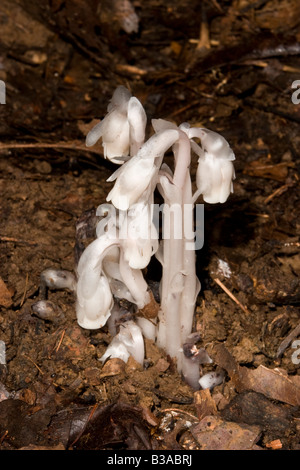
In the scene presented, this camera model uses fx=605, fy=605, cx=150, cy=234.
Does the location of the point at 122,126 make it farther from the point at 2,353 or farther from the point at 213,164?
the point at 2,353

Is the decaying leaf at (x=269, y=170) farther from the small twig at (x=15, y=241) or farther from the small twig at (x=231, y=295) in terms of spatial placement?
the small twig at (x=15, y=241)

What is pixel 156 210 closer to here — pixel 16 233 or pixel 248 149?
pixel 16 233

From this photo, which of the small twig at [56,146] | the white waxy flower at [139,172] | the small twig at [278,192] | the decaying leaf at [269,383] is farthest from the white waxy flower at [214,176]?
the small twig at [56,146]

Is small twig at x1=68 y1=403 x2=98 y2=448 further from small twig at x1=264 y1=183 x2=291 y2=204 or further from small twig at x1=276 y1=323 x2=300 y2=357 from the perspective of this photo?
small twig at x1=264 y1=183 x2=291 y2=204

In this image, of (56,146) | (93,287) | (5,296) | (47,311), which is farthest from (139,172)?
(56,146)

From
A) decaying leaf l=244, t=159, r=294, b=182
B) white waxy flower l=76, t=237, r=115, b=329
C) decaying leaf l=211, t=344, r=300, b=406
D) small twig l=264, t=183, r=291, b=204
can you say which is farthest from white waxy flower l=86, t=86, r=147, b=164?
decaying leaf l=244, t=159, r=294, b=182

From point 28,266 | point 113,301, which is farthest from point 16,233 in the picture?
point 113,301
